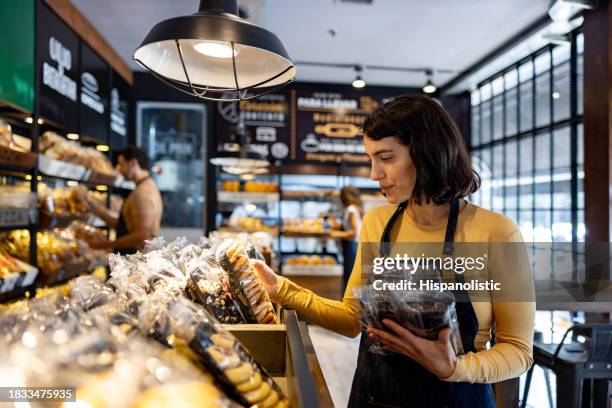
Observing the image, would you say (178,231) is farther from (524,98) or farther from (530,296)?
(530,296)

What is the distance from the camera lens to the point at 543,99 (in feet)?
15.7

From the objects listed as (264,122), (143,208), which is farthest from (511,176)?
(143,208)

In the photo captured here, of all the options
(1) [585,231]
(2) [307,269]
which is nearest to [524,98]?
(1) [585,231]

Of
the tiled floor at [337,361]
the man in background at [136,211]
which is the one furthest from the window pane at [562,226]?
the man in background at [136,211]

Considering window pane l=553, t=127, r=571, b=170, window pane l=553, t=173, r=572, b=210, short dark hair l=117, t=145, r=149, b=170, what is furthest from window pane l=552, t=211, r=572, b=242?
short dark hair l=117, t=145, r=149, b=170

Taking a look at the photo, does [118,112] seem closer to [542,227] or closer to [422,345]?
[542,227]

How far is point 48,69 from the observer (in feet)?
11.3

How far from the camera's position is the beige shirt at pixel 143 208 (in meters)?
3.45

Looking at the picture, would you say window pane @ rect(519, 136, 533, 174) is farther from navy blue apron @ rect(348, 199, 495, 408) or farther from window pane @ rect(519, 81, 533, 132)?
navy blue apron @ rect(348, 199, 495, 408)

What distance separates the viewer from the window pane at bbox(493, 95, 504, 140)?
5584 mm

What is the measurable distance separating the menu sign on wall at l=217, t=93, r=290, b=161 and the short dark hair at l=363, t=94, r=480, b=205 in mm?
4994

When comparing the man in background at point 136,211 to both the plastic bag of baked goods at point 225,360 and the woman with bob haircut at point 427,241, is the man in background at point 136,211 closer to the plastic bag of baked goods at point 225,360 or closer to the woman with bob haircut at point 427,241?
the woman with bob haircut at point 427,241

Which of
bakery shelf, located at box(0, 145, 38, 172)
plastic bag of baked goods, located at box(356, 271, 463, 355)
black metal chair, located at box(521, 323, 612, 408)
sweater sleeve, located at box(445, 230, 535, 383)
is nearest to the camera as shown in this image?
plastic bag of baked goods, located at box(356, 271, 463, 355)

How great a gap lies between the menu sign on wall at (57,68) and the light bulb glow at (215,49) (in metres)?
2.58
